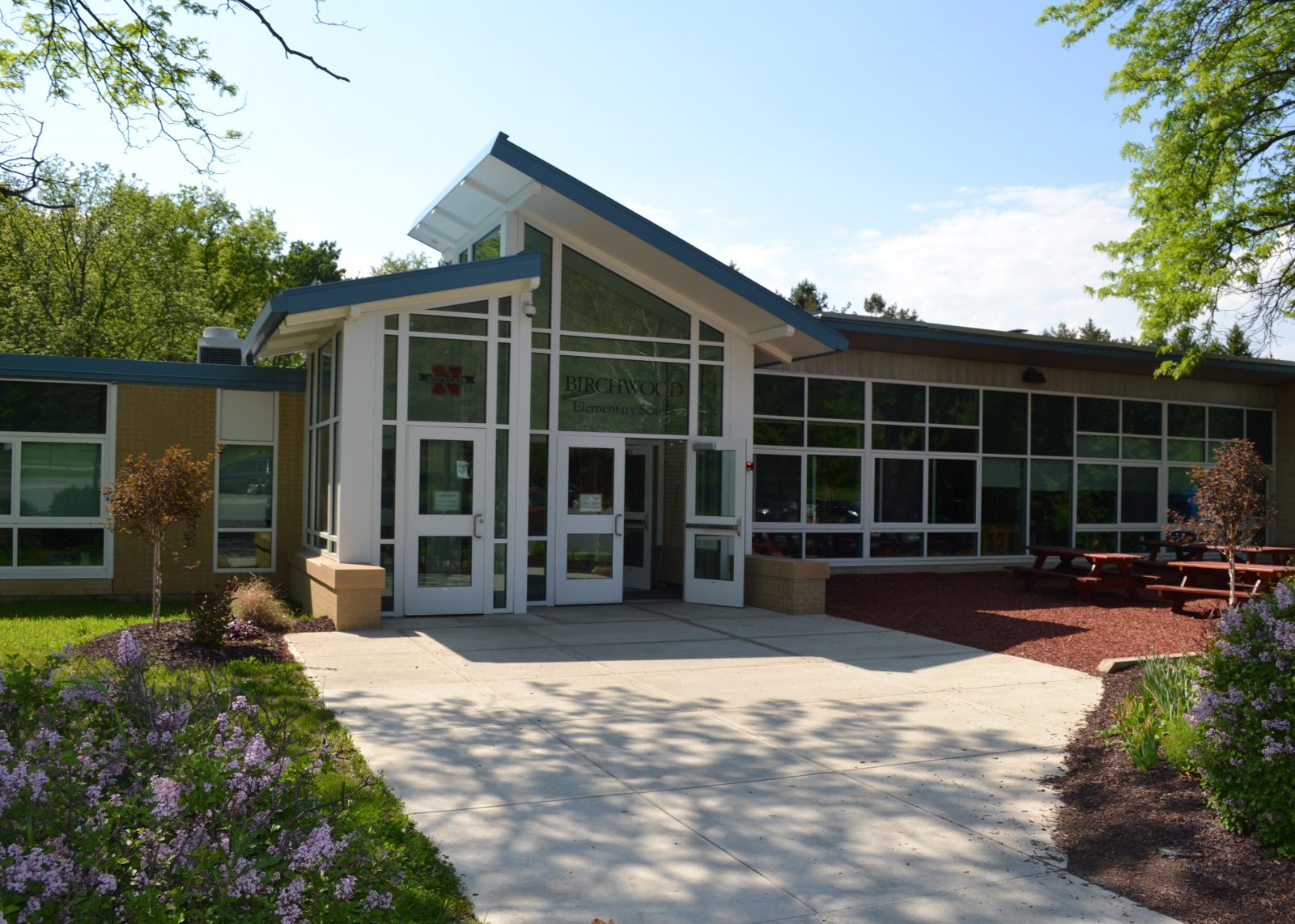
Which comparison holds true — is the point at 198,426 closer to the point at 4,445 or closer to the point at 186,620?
the point at 4,445

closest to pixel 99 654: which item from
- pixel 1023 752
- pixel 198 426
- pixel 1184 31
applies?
pixel 198 426

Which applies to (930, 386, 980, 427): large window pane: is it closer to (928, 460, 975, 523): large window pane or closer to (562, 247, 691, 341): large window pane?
(928, 460, 975, 523): large window pane

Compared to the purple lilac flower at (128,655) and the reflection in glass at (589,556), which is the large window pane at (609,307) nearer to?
the reflection in glass at (589,556)

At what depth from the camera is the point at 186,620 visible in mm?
12078

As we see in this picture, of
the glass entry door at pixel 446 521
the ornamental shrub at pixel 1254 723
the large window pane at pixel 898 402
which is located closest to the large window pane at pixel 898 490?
the large window pane at pixel 898 402

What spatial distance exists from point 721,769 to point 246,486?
37.5 ft

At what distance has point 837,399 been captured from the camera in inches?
758

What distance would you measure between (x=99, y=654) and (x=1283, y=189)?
21162mm

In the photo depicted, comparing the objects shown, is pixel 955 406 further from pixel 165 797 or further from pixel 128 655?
pixel 165 797

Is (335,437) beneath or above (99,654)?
above

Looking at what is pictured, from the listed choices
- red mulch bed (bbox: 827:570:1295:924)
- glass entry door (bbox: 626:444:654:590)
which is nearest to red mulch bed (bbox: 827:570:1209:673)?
red mulch bed (bbox: 827:570:1295:924)

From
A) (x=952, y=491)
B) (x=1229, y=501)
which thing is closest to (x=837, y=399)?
(x=952, y=491)

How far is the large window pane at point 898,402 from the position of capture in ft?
64.5

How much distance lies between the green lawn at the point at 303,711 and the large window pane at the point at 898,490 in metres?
11.9
